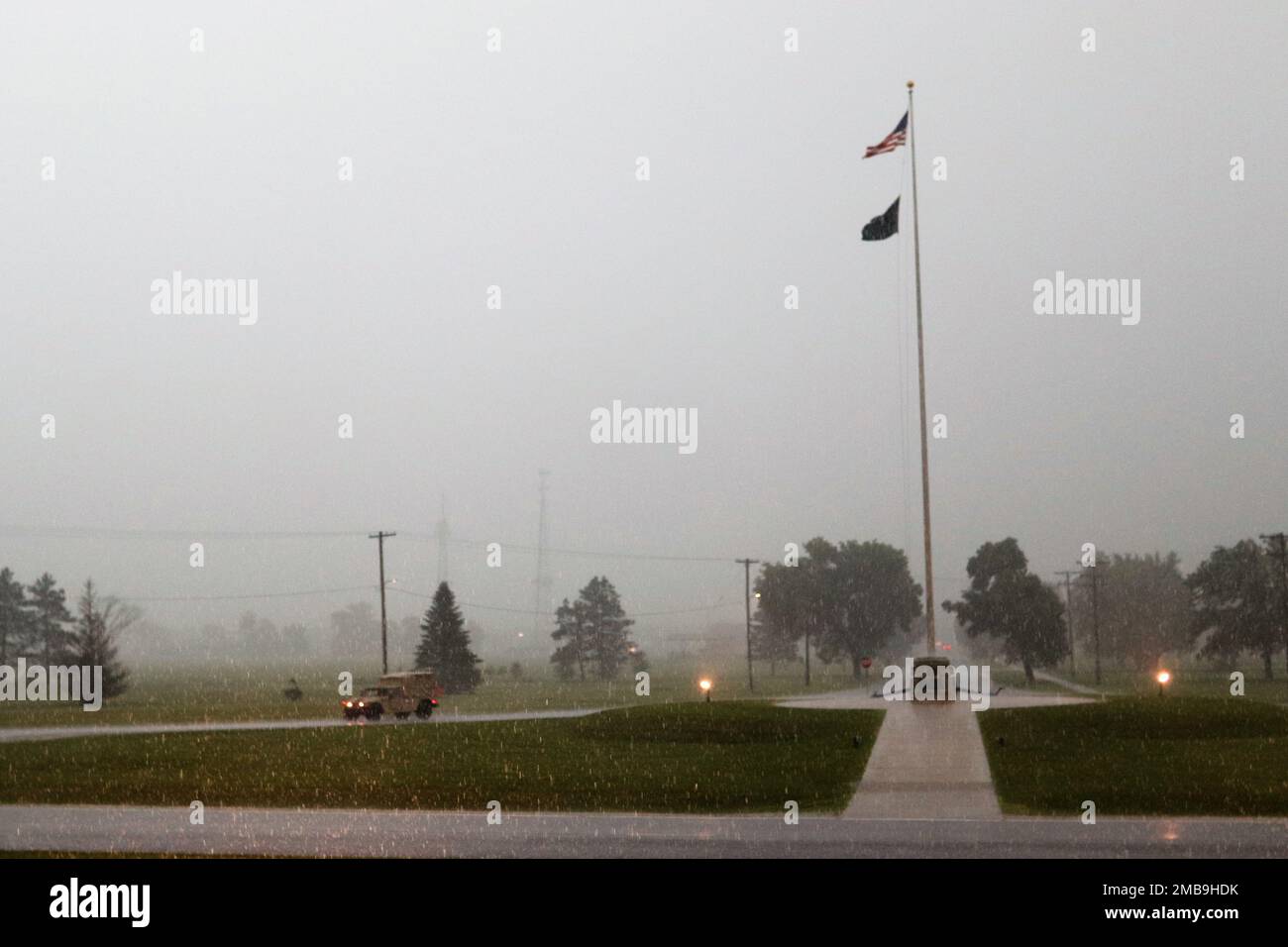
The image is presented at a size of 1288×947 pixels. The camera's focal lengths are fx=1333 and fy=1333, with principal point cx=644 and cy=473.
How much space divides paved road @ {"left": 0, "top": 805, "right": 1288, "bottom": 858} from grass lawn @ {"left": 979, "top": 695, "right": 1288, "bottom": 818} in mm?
2085

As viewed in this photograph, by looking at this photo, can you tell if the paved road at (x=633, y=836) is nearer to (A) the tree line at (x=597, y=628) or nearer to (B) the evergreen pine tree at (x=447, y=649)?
(B) the evergreen pine tree at (x=447, y=649)

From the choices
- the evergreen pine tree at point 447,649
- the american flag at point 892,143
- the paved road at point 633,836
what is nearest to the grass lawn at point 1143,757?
the paved road at point 633,836

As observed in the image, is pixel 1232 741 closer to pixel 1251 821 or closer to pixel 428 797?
pixel 1251 821

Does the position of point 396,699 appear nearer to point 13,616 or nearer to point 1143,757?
point 1143,757

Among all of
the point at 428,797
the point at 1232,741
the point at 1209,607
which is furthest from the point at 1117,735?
the point at 1209,607

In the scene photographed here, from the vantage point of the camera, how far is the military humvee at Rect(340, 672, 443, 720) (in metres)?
44.9

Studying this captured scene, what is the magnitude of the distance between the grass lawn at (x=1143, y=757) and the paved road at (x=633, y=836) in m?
2.09

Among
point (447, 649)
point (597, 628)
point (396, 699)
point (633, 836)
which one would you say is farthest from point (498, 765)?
point (597, 628)

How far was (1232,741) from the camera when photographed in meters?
26.7

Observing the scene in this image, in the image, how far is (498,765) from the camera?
25.8 metres

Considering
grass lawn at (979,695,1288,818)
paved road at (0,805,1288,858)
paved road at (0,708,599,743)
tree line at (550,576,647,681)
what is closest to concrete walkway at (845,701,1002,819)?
grass lawn at (979,695,1288,818)

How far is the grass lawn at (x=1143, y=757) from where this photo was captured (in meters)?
19.1
